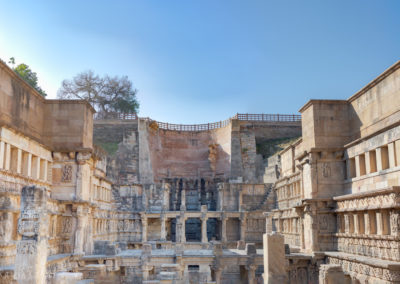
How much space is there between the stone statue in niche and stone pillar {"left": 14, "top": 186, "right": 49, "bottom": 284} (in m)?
9.08

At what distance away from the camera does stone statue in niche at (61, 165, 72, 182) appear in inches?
771

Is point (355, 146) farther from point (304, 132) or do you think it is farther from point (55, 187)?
point (55, 187)

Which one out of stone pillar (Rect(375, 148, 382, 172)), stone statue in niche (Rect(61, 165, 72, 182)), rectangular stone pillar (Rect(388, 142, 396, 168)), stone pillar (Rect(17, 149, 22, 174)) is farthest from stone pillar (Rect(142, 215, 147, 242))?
rectangular stone pillar (Rect(388, 142, 396, 168))

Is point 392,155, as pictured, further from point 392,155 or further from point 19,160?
point 19,160

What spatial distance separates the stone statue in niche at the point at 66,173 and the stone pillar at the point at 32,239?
Answer: 29.8ft

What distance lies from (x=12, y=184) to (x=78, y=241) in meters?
5.12

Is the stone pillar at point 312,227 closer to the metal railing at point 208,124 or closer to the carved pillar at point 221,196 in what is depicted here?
the carved pillar at point 221,196

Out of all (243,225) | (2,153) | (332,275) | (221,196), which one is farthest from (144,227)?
(332,275)

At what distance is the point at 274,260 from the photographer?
13.9 m

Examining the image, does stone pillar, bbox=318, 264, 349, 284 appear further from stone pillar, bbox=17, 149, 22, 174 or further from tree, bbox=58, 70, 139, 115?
tree, bbox=58, 70, 139, 115

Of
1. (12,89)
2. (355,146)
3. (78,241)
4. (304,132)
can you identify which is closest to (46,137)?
(12,89)

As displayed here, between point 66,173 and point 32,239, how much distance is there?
986cm

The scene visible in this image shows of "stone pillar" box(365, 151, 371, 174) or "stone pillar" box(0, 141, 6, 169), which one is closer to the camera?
"stone pillar" box(0, 141, 6, 169)

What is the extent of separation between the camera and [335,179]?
20047 mm
